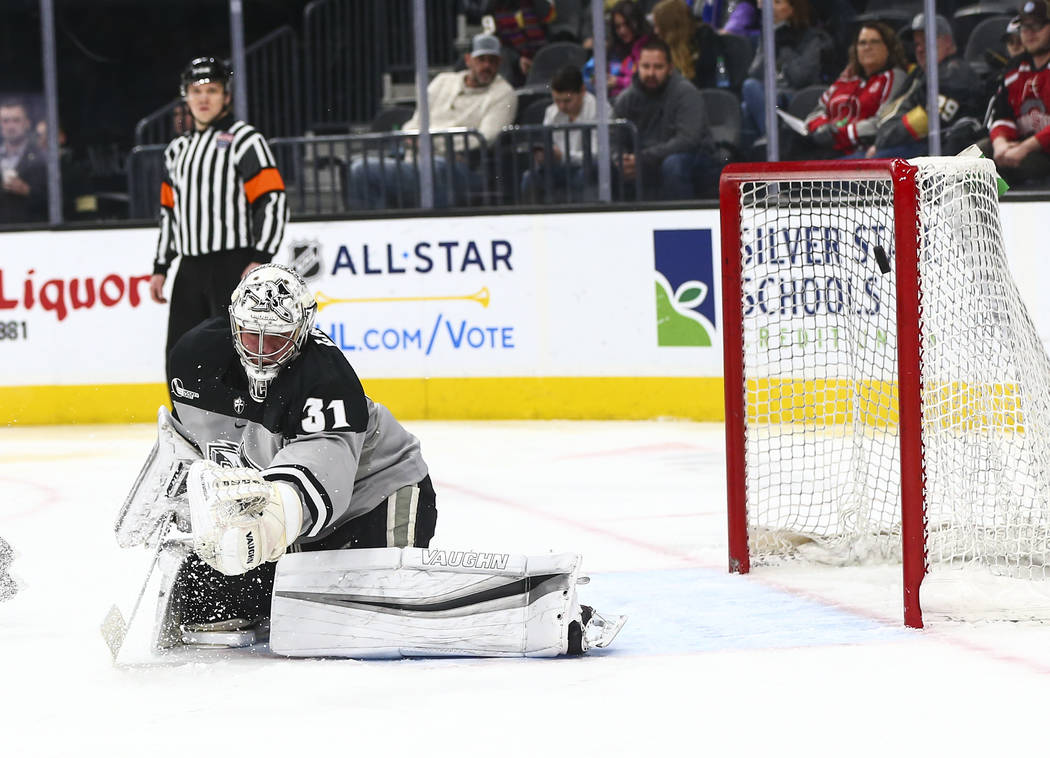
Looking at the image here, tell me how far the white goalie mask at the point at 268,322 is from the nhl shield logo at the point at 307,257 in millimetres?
3817

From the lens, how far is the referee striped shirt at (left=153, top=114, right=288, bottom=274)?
5480 mm

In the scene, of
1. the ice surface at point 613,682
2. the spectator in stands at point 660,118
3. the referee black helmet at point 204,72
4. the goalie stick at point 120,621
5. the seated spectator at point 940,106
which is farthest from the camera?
the spectator in stands at point 660,118

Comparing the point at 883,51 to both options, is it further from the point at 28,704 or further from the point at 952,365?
the point at 28,704

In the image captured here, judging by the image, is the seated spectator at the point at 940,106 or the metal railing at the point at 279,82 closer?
the seated spectator at the point at 940,106

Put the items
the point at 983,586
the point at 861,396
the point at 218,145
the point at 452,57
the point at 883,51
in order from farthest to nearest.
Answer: the point at 452,57, the point at 883,51, the point at 218,145, the point at 861,396, the point at 983,586

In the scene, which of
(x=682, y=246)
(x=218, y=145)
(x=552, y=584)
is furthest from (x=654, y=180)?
(x=552, y=584)

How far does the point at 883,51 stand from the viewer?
244 inches

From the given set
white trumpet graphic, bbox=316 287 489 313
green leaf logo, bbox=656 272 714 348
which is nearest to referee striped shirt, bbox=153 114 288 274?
white trumpet graphic, bbox=316 287 489 313

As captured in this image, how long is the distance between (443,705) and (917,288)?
122 cm

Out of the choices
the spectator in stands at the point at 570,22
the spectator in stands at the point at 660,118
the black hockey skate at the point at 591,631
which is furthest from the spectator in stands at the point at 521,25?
the black hockey skate at the point at 591,631

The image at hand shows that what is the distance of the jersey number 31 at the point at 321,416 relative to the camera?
9.09ft

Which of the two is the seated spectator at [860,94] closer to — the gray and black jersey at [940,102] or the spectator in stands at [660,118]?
the gray and black jersey at [940,102]

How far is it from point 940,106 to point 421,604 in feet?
13.1

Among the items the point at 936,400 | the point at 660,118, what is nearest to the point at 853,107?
the point at 660,118
